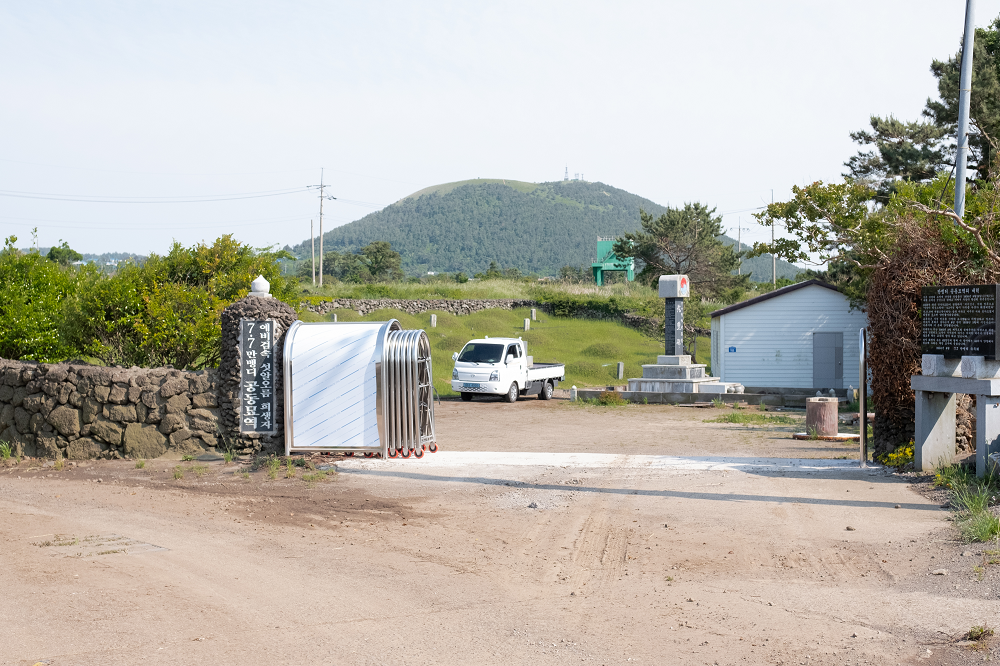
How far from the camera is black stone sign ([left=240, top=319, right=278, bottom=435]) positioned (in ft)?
38.0

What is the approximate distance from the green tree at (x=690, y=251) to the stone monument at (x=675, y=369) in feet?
106

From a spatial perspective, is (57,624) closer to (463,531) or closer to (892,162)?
(463,531)

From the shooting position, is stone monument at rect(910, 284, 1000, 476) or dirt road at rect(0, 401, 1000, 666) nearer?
dirt road at rect(0, 401, 1000, 666)

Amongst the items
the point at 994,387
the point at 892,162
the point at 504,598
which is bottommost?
the point at 504,598

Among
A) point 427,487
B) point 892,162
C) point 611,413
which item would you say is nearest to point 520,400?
point 611,413

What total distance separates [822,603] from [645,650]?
1.60 m

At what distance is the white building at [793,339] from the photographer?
92.4 feet

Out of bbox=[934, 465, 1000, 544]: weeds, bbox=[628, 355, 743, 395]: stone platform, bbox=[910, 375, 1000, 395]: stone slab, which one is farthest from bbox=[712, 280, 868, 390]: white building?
bbox=[934, 465, 1000, 544]: weeds

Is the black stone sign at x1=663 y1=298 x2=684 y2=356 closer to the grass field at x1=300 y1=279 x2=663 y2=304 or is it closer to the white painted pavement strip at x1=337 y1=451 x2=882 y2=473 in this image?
the white painted pavement strip at x1=337 y1=451 x2=882 y2=473

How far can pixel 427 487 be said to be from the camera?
10133 mm

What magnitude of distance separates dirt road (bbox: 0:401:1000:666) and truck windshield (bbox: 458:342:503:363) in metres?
14.2

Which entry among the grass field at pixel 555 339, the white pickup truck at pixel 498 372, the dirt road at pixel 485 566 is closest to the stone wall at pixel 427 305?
the grass field at pixel 555 339

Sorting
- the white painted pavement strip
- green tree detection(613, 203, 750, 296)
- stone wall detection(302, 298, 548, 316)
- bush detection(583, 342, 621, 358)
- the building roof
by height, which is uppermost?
green tree detection(613, 203, 750, 296)

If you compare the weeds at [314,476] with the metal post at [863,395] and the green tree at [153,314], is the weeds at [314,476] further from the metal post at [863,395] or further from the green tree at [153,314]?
the metal post at [863,395]
